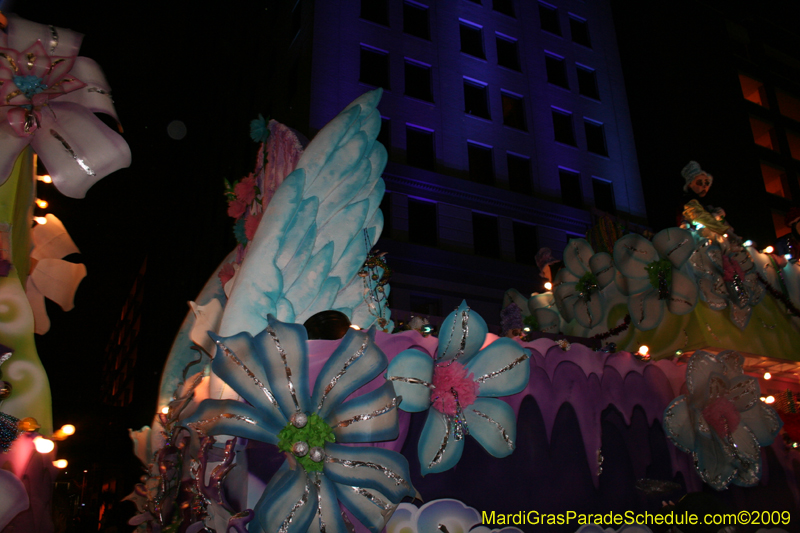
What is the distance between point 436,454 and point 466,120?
14.8 meters

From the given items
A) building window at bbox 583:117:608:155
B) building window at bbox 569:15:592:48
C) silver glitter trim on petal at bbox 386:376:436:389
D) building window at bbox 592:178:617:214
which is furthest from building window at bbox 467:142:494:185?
silver glitter trim on petal at bbox 386:376:436:389

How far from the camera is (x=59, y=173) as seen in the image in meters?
2.54

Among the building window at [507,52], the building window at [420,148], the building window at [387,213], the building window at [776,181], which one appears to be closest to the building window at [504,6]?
the building window at [507,52]

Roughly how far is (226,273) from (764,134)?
2318 cm

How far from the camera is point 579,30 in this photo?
2062cm

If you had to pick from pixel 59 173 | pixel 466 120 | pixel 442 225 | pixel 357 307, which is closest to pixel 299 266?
pixel 357 307

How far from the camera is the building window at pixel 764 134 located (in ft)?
66.6

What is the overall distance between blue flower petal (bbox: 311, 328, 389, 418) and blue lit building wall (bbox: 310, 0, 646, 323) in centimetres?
1134

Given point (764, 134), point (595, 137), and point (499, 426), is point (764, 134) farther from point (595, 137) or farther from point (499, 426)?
point (499, 426)

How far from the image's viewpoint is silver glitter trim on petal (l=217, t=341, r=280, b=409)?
2486 mm

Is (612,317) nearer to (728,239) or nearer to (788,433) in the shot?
(728,239)

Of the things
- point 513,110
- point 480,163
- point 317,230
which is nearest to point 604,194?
point 513,110

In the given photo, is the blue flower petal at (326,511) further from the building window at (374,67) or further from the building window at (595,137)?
the building window at (595,137)

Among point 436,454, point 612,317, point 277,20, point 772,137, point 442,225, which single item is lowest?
point 436,454
